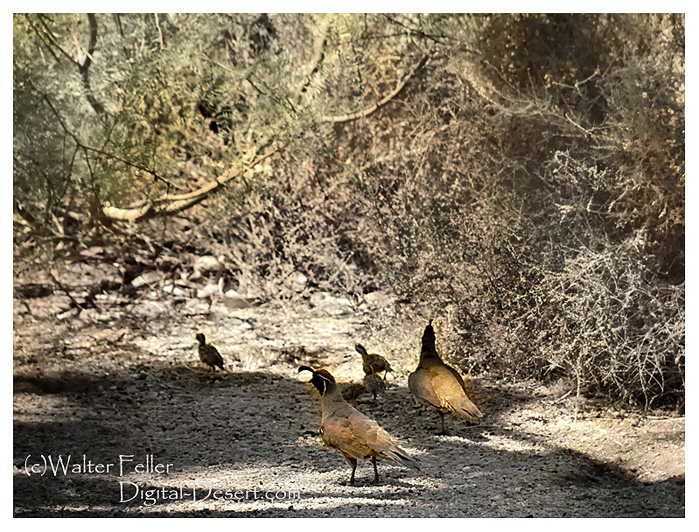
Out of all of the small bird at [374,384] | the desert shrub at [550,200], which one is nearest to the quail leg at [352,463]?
the small bird at [374,384]

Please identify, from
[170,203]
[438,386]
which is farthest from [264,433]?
[170,203]

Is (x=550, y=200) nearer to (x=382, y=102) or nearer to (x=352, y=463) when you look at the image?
(x=382, y=102)

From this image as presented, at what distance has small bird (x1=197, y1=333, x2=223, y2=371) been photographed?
3400mm

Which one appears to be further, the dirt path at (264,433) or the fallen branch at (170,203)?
the fallen branch at (170,203)

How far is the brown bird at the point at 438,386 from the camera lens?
3354 millimetres

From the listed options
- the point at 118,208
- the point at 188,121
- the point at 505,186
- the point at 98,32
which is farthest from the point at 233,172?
the point at 505,186

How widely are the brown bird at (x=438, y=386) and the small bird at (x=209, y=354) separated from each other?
866 millimetres

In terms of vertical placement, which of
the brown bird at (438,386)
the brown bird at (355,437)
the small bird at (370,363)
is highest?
the small bird at (370,363)

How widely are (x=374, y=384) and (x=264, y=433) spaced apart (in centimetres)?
54

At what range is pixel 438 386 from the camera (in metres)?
3.36

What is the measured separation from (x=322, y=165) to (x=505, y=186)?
2.70 feet

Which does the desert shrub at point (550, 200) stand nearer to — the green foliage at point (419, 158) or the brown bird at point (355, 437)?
the green foliage at point (419, 158)

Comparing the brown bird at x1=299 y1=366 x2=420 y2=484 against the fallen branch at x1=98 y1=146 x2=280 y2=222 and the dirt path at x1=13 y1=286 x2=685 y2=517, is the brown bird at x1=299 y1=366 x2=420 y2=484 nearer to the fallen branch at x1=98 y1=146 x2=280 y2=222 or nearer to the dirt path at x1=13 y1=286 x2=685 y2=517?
the dirt path at x1=13 y1=286 x2=685 y2=517

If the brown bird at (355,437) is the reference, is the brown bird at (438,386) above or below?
above
